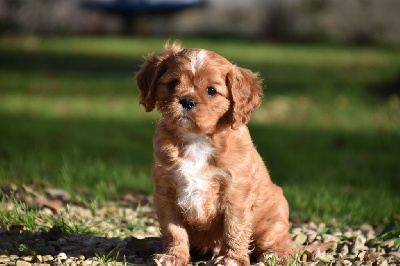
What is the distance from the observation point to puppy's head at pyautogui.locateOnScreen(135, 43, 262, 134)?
4.04 m

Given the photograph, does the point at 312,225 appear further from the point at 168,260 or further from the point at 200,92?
the point at 200,92

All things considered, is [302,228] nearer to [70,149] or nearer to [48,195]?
[48,195]

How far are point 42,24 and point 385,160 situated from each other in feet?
60.6

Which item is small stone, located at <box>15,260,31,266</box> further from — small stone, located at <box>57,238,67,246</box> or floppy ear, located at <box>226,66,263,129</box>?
floppy ear, located at <box>226,66,263,129</box>

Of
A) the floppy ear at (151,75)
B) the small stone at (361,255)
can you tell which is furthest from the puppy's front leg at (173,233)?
the small stone at (361,255)

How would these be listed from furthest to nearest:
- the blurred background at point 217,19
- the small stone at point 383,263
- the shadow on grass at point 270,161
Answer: the blurred background at point 217,19, the shadow on grass at point 270,161, the small stone at point 383,263

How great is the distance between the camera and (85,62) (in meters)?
18.3

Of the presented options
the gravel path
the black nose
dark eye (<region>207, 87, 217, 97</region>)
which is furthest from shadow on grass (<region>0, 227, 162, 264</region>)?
dark eye (<region>207, 87, 217, 97</region>)

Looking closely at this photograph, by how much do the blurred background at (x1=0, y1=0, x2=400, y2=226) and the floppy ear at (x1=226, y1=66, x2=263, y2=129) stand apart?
0.66 m

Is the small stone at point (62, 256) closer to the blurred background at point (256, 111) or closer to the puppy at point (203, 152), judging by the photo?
the puppy at point (203, 152)

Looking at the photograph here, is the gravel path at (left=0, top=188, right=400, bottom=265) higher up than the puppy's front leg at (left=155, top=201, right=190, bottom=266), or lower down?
lower down

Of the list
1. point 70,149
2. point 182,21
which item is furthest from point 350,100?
point 182,21

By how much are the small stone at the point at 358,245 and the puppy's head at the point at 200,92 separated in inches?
66.7

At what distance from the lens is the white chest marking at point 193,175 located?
13.6 feet
